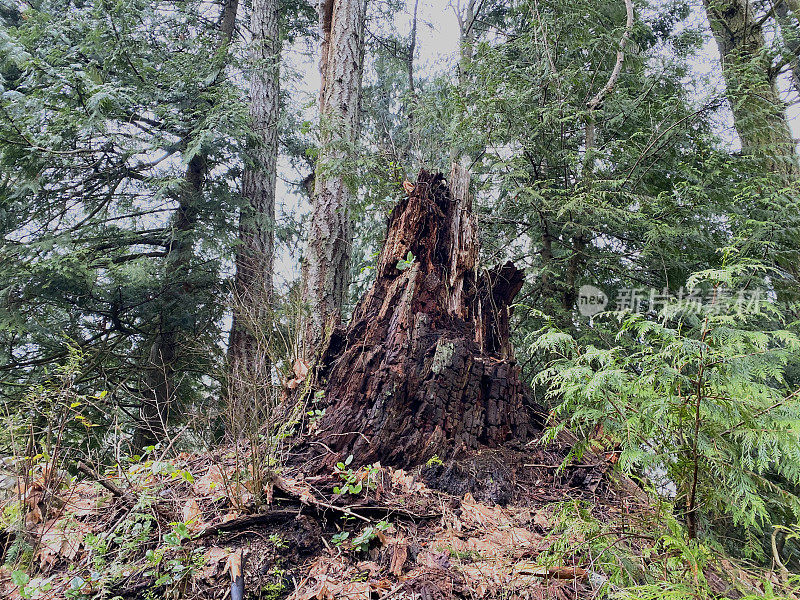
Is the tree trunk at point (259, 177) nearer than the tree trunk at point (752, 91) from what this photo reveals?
No

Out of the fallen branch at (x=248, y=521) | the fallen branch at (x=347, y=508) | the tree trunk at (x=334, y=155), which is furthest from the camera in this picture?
the tree trunk at (x=334, y=155)

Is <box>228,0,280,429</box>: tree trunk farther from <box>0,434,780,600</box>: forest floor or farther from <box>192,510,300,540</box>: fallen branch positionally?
<box>192,510,300,540</box>: fallen branch

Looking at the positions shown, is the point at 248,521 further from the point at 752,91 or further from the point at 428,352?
the point at 752,91

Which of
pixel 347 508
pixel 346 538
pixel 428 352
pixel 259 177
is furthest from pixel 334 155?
pixel 346 538

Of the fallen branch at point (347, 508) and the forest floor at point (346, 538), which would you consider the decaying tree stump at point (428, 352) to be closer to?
the forest floor at point (346, 538)

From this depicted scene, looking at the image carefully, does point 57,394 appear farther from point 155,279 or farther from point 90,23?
point 90,23

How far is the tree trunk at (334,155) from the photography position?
4.86 meters

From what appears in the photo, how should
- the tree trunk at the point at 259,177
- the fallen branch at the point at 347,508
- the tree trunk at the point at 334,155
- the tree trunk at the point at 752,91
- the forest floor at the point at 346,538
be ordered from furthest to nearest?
the tree trunk at the point at 259,177
the tree trunk at the point at 334,155
the tree trunk at the point at 752,91
the fallen branch at the point at 347,508
the forest floor at the point at 346,538

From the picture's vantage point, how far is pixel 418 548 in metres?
2.28

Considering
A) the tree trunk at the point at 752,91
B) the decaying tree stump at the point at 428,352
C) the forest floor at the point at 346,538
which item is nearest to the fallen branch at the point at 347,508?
the forest floor at the point at 346,538

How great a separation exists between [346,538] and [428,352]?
50.7 inches

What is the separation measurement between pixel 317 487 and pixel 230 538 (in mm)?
506

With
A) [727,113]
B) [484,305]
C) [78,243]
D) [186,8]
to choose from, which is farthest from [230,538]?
[186,8]

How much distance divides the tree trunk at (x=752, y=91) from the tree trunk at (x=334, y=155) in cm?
352
